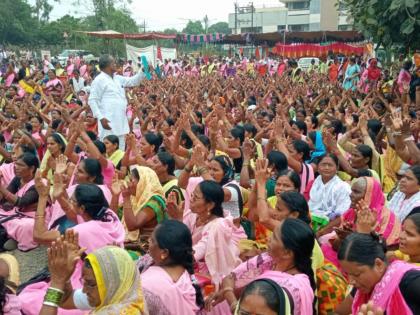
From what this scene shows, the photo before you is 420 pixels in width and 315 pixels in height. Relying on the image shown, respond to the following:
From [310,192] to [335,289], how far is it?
180cm

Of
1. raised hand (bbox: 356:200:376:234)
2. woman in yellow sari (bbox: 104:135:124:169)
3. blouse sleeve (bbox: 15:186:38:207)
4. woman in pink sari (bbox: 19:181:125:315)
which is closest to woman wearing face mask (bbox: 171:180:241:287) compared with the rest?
woman in pink sari (bbox: 19:181:125:315)

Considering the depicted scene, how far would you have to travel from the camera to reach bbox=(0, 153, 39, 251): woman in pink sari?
4484 mm

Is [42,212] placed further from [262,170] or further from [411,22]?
[411,22]

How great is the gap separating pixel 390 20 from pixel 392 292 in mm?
6753

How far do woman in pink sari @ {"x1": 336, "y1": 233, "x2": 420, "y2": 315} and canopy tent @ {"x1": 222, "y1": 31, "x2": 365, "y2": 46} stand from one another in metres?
24.4

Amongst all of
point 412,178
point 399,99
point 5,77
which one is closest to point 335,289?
point 412,178

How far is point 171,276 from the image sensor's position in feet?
8.37

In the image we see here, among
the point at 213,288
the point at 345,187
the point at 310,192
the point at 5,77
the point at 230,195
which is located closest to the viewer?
the point at 213,288

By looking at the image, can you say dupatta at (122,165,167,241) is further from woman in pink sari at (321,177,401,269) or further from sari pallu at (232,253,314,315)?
sari pallu at (232,253,314,315)

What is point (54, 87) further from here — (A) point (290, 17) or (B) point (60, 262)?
(A) point (290, 17)

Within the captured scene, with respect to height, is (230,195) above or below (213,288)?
above

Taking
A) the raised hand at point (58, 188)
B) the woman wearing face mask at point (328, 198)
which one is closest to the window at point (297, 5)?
the woman wearing face mask at point (328, 198)

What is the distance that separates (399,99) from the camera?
9.07 metres

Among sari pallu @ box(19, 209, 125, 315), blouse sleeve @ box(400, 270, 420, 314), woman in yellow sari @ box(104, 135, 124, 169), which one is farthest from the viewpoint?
woman in yellow sari @ box(104, 135, 124, 169)
